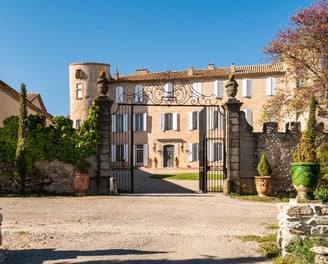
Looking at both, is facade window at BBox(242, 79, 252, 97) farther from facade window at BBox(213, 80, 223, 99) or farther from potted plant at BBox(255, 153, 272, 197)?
potted plant at BBox(255, 153, 272, 197)

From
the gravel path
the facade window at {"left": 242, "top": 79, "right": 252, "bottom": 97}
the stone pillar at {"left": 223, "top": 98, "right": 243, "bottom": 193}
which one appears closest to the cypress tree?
the gravel path

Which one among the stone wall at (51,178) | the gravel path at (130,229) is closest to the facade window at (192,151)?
the stone wall at (51,178)

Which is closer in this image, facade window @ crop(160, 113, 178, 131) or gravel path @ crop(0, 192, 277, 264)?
gravel path @ crop(0, 192, 277, 264)

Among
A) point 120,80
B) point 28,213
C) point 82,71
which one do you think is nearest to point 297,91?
point 28,213

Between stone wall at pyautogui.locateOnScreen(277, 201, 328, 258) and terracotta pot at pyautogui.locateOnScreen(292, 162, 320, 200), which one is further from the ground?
terracotta pot at pyautogui.locateOnScreen(292, 162, 320, 200)

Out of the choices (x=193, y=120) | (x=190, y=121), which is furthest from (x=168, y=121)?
(x=193, y=120)

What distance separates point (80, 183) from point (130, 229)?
5.81 metres

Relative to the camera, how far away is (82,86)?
106 feet

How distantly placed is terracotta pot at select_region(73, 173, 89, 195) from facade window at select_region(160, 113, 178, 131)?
1894 cm

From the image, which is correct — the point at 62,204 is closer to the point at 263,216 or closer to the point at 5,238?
the point at 5,238

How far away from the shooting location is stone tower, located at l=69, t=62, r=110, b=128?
32188 mm

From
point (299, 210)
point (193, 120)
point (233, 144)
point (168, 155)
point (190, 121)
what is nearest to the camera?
point (299, 210)

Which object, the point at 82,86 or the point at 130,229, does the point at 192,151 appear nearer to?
the point at 82,86

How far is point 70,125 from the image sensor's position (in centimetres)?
1374
